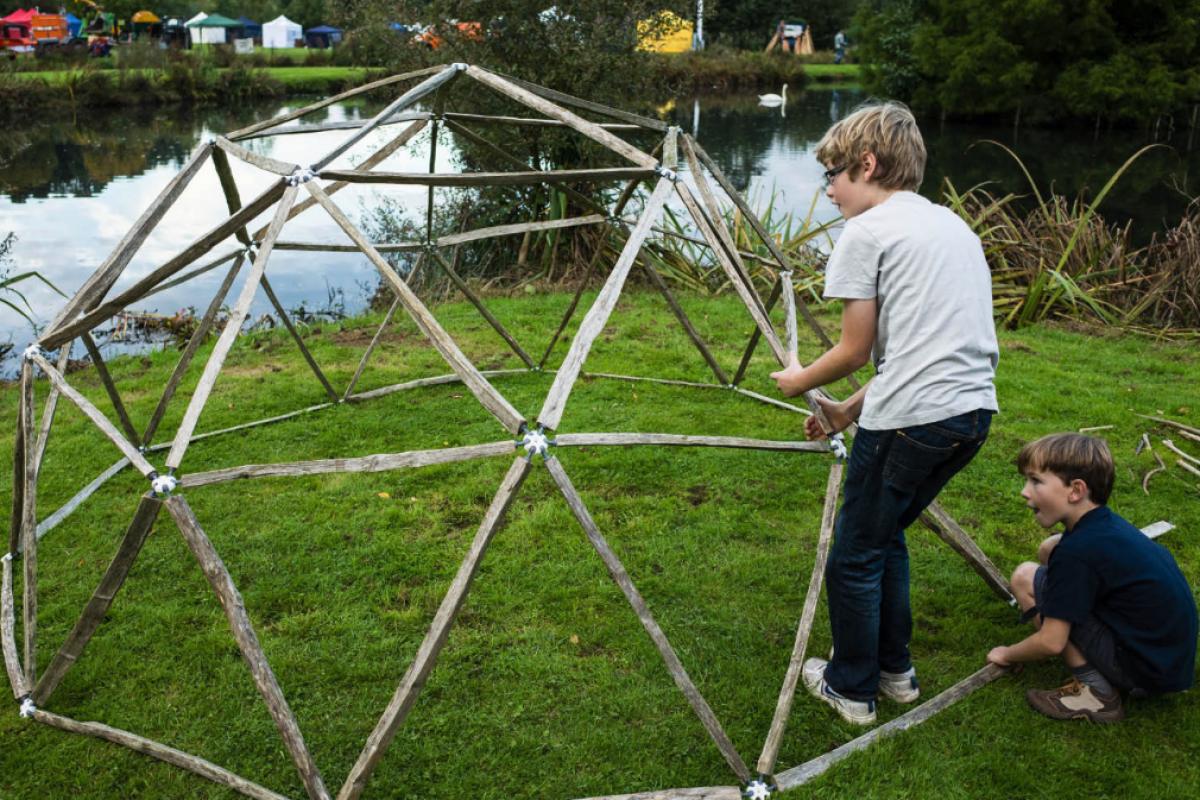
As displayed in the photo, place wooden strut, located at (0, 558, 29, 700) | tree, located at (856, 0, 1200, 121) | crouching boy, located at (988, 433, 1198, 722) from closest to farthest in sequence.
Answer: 1. crouching boy, located at (988, 433, 1198, 722)
2. wooden strut, located at (0, 558, 29, 700)
3. tree, located at (856, 0, 1200, 121)

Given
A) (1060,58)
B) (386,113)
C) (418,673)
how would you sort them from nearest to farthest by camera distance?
(418,673), (386,113), (1060,58)

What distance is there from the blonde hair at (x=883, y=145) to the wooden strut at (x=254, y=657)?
2425 millimetres

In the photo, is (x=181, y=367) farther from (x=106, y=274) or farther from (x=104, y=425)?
(x=104, y=425)

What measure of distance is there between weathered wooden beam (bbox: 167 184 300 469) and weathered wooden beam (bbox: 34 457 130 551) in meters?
1.94

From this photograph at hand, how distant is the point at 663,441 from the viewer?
341 cm

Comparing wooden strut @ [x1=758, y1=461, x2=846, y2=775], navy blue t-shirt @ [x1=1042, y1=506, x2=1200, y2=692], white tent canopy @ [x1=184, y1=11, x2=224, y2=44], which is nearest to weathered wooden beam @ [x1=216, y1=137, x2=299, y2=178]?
wooden strut @ [x1=758, y1=461, x2=846, y2=775]

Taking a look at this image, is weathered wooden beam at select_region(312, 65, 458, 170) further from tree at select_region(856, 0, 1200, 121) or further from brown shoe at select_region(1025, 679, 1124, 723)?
tree at select_region(856, 0, 1200, 121)

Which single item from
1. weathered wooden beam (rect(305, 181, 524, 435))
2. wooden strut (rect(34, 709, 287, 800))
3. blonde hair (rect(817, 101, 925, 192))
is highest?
blonde hair (rect(817, 101, 925, 192))

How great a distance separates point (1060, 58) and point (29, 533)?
3390 centimetres

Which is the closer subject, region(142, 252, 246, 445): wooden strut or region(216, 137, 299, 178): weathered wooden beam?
region(216, 137, 299, 178): weathered wooden beam

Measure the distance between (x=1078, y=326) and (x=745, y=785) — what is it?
23.7ft

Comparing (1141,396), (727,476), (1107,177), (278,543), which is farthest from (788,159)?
(278,543)

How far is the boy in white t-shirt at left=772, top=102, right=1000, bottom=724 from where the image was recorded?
2711 mm

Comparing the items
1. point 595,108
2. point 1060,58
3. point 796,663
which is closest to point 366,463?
point 796,663
